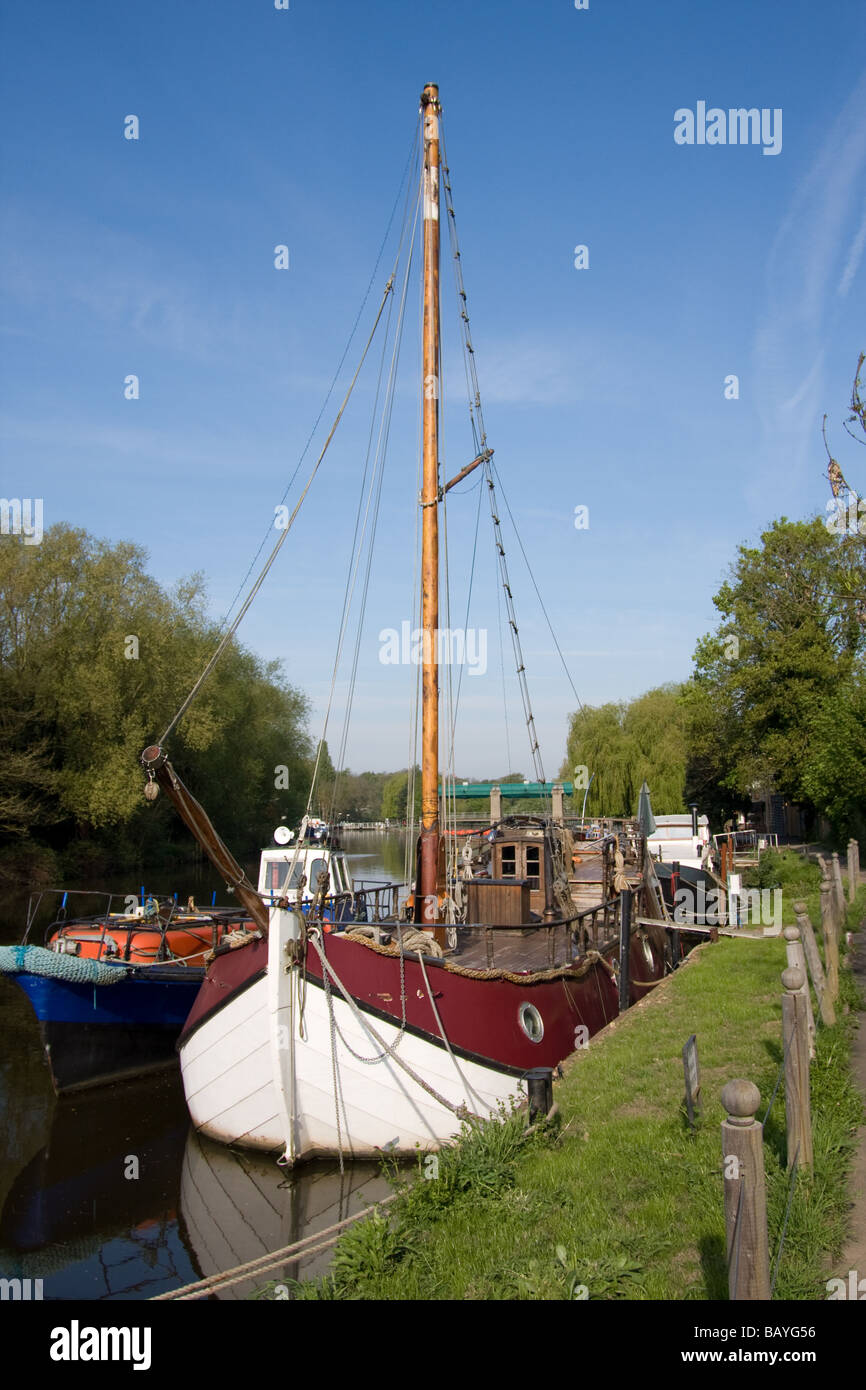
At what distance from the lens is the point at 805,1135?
5633 millimetres

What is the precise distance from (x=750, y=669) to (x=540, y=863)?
31.2 m

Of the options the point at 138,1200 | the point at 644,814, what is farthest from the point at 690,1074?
the point at 644,814

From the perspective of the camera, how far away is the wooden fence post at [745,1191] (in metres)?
3.69

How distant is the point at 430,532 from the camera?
14156 millimetres

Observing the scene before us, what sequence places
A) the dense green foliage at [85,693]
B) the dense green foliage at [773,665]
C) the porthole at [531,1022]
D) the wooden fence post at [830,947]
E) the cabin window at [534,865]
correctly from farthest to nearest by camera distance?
1. the dense green foliage at [773,665]
2. the dense green foliage at [85,693]
3. the cabin window at [534,865]
4. the porthole at [531,1022]
5. the wooden fence post at [830,947]

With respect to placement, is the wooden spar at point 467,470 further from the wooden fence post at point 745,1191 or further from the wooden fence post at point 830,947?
the wooden fence post at point 745,1191

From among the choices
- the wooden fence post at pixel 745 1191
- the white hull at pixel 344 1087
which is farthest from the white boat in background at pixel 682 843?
the wooden fence post at pixel 745 1191

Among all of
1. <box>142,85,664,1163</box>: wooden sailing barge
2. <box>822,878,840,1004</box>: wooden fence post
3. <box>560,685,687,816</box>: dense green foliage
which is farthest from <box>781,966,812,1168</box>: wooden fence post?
<box>560,685,687,816</box>: dense green foliage

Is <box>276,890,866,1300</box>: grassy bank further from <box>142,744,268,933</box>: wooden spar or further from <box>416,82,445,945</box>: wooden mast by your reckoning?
<box>416,82,445,945</box>: wooden mast

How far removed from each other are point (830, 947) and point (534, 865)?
231 inches

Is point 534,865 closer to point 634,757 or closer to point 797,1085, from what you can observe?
point 797,1085

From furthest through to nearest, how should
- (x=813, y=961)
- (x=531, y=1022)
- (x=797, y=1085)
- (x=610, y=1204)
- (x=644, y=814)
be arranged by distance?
(x=644, y=814) → (x=531, y=1022) → (x=813, y=961) → (x=610, y=1204) → (x=797, y=1085)

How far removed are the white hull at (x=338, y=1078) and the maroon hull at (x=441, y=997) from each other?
153 millimetres
